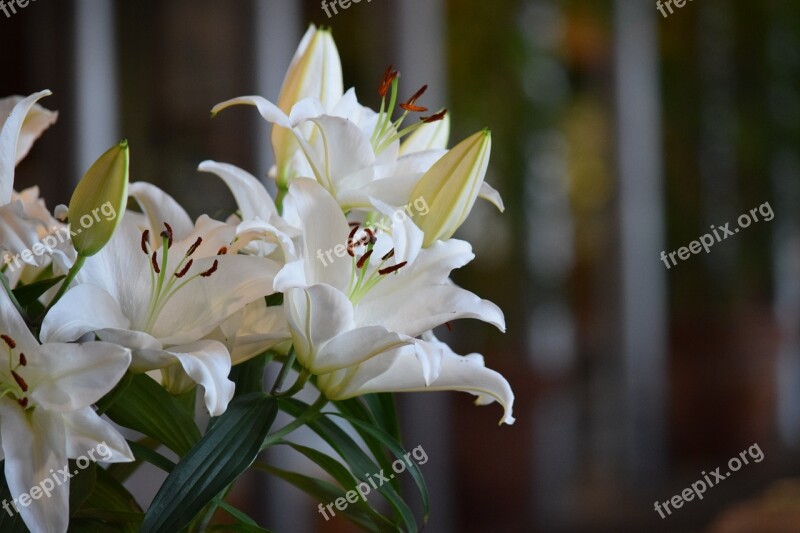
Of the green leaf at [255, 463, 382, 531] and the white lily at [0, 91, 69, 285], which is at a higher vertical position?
the white lily at [0, 91, 69, 285]

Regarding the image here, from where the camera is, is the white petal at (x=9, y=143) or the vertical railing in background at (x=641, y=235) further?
the vertical railing in background at (x=641, y=235)

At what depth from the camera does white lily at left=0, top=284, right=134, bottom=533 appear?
0.48 metres

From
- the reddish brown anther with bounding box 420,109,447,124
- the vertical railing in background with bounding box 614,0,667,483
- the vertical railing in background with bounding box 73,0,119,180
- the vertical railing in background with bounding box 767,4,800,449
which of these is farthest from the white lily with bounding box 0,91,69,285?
the vertical railing in background with bounding box 767,4,800,449

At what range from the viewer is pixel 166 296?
556 millimetres

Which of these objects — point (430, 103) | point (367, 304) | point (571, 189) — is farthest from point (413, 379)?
point (571, 189)

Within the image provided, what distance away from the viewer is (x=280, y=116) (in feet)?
1.95

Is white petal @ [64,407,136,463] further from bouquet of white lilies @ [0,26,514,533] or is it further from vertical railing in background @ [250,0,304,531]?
vertical railing in background @ [250,0,304,531]

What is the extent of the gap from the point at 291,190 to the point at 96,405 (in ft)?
0.55

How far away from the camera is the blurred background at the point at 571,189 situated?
2932 millimetres

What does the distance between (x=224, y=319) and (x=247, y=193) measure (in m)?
0.10
